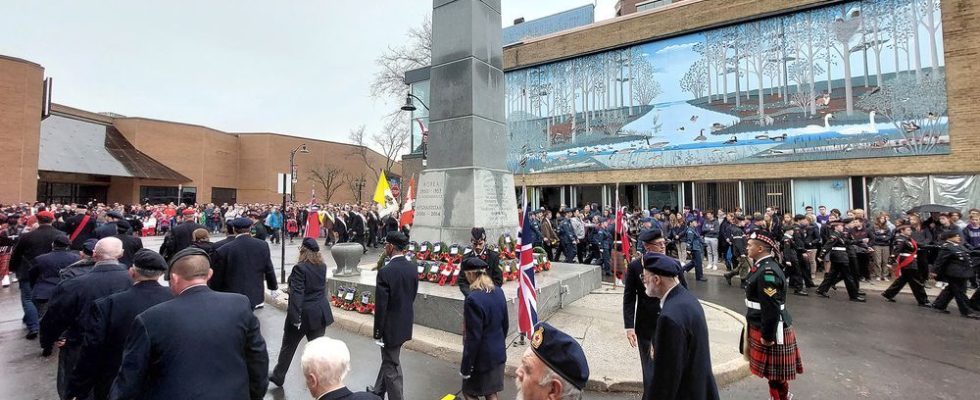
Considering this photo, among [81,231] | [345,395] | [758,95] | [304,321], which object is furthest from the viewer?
[758,95]

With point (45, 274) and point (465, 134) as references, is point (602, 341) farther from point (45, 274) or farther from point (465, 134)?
point (45, 274)

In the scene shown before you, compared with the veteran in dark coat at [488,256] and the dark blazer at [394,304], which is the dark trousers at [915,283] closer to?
the veteran in dark coat at [488,256]

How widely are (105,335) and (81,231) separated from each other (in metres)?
8.31

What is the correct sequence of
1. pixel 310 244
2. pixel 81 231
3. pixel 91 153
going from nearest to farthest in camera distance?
pixel 310 244
pixel 81 231
pixel 91 153

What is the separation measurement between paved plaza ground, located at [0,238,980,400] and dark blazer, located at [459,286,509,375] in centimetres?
120

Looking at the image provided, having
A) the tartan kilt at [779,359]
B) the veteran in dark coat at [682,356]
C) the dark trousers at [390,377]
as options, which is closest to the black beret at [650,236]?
the tartan kilt at [779,359]

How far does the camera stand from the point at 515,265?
7973mm

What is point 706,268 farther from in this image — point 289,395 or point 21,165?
point 21,165

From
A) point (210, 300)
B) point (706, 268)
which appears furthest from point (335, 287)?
point (706, 268)

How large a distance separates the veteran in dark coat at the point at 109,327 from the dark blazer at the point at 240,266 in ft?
7.43

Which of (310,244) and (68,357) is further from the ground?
(310,244)

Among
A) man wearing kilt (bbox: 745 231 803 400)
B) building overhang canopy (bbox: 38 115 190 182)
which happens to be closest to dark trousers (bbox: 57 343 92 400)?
man wearing kilt (bbox: 745 231 803 400)

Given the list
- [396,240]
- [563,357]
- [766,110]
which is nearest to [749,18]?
[766,110]

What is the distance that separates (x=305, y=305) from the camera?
4.75 m
